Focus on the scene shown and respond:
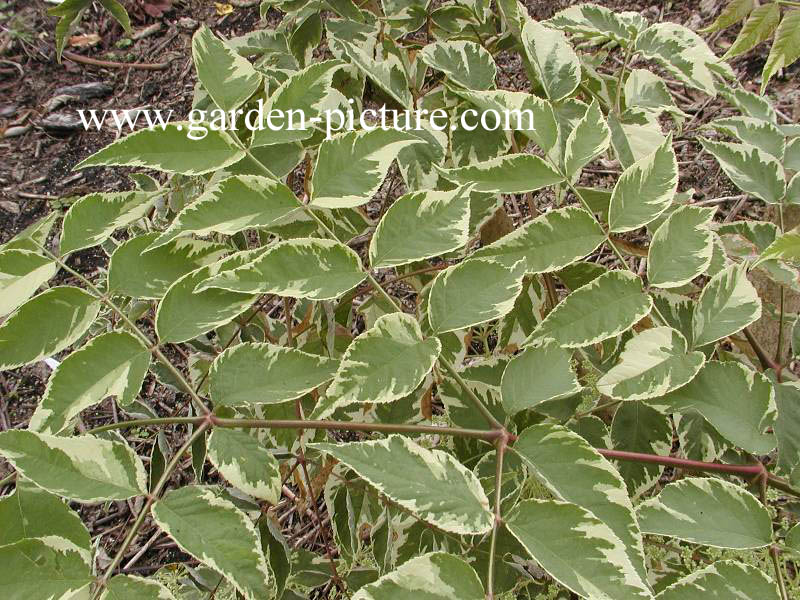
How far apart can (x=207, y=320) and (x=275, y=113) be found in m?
0.27

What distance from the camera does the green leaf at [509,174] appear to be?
2.87ft

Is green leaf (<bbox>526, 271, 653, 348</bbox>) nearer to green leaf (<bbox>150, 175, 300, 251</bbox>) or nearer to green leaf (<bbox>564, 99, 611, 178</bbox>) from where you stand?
green leaf (<bbox>564, 99, 611, 178</bbox>)

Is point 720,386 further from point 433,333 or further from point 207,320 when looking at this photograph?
point 207,320

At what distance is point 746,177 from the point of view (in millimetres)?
1044

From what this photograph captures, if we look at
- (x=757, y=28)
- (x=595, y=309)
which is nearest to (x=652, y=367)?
(x=595, y=309)

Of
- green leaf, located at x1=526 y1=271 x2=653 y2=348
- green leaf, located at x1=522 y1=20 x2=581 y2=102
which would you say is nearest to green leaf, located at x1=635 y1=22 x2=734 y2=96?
green leaf, located at x1=522 y1=20 x2=581 y2=102

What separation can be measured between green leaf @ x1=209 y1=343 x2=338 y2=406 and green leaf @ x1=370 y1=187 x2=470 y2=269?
14cm

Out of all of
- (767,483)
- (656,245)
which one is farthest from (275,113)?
(767,483)

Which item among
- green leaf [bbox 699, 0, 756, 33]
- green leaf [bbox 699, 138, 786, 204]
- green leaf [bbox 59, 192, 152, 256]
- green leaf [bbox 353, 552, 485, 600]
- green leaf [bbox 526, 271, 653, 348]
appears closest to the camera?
green leaf [bbox 353, 552, 485, 600]

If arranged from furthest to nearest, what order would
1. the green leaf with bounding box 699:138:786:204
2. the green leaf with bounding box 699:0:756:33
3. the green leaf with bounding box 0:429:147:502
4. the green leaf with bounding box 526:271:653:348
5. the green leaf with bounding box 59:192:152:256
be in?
the green leaf with bounding box 699:0:756:33 < the green leaf with bounding box 699:138:786:204 < the green leaf with bounding box 59:192:152:256 < the green leaf with bounding box 526:271:653:348 < the green leaf with bounding box 0:429:147:502

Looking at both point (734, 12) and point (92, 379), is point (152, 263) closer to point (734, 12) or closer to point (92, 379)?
point (92, 379)

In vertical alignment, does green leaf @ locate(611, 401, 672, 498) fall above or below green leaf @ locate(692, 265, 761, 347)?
below

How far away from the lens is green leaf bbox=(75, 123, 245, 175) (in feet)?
2.68

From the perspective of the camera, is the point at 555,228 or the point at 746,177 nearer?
the point at 555,228
